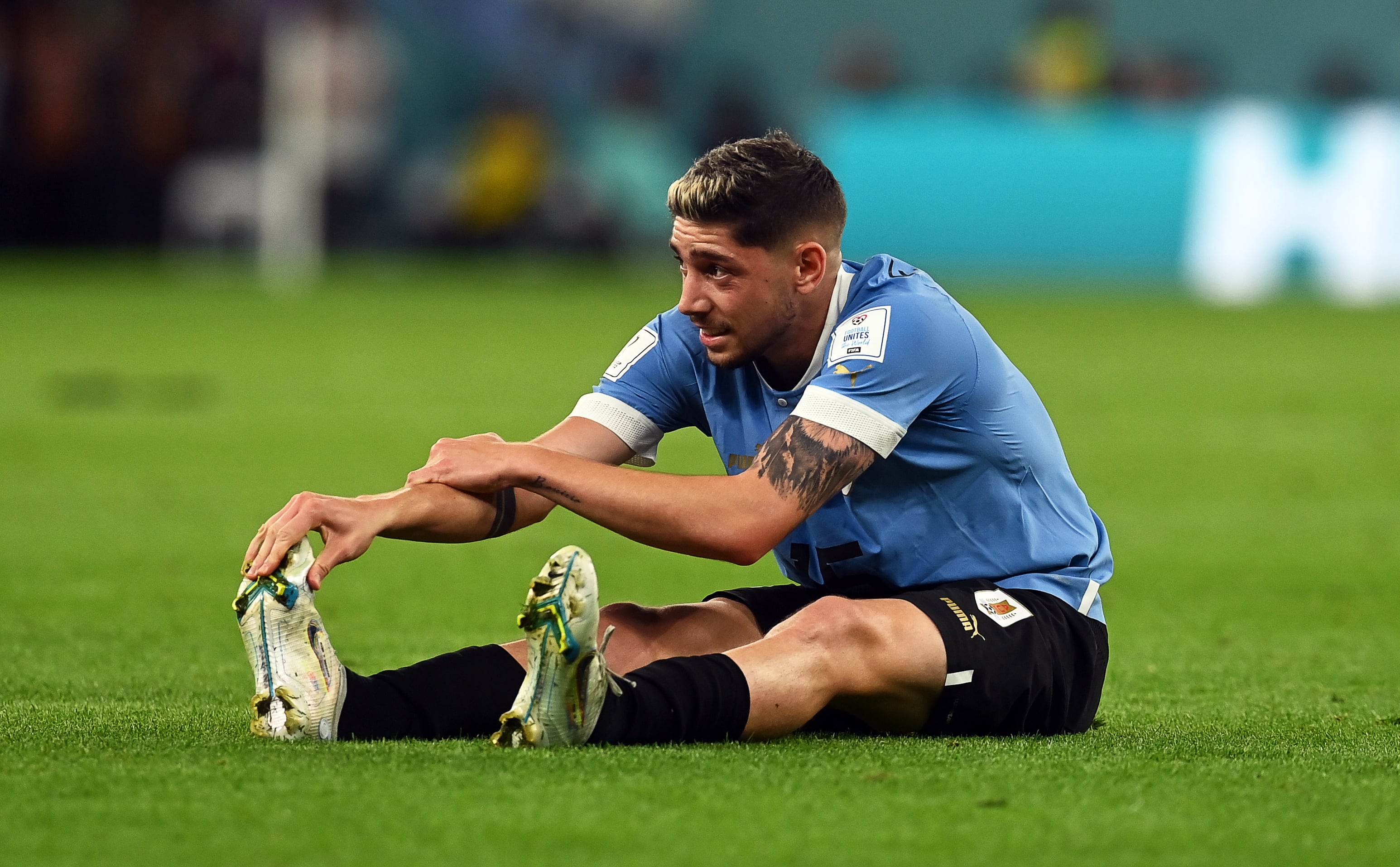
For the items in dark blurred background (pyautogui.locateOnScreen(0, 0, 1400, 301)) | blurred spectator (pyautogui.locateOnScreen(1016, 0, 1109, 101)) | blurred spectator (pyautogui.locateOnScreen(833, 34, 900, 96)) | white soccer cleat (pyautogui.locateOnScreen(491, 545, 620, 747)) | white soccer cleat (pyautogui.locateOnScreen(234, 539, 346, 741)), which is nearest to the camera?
white soccer cleat (pyautogui.locateOnScreen(491, 545, 620, 747))

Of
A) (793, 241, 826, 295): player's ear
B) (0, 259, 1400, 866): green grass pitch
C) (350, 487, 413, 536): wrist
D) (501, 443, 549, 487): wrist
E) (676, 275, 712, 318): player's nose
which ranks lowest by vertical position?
(0, 259, 1400, 866): green grass pitch

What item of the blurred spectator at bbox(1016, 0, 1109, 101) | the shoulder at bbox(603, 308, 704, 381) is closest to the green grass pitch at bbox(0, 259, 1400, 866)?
the shoulder at bbox(603, 308, 704, 381)

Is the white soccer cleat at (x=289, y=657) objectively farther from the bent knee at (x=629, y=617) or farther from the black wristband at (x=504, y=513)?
the bent knee at (x=629, y=617)

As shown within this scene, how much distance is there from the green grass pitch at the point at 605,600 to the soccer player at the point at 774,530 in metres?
0.12

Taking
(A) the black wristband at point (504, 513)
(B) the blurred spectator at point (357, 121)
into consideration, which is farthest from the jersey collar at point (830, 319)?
(B) the blurred spectator at point (357, 121)

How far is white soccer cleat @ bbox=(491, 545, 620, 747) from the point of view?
140 inches

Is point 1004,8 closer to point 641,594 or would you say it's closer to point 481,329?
point 481,329

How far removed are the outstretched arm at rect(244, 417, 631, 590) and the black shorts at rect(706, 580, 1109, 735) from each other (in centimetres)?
64

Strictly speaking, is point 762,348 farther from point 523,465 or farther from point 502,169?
point 502,169

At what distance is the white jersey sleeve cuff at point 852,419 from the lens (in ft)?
12.8

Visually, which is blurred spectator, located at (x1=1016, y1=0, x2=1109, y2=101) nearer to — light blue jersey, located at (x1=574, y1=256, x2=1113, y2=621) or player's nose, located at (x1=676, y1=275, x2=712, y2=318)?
light blue jersey, located at (x1=574, y1=256, x2=1113, y2=621)

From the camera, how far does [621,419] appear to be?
4.45 meters

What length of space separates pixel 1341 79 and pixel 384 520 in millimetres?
23363

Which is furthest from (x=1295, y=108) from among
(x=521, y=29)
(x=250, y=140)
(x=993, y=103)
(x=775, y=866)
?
(x=775, y=866)
